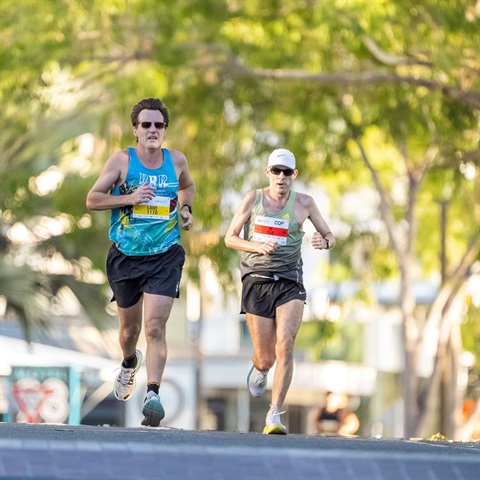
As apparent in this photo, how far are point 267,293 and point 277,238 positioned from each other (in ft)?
1.22

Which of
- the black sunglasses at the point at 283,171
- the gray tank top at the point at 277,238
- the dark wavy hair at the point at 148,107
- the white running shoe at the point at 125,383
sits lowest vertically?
the white running shoe at the point at 125,383

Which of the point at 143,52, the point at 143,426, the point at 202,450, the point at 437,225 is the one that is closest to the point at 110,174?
the point at 143,426

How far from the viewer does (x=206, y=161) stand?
83.7 feet

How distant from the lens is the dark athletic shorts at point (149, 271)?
10.9m

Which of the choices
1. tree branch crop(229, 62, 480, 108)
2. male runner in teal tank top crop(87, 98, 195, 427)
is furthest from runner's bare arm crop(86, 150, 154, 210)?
tree branch crop(229, 62, 480, 108)

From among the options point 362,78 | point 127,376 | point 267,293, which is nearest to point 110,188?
point 267,293

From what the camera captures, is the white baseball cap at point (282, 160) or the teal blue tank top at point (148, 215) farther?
the white baseball cap at point (282, 160)

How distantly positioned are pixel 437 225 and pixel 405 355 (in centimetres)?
832

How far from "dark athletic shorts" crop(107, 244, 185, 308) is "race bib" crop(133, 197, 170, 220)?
0.28m

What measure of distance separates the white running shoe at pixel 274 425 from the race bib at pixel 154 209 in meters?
1.28

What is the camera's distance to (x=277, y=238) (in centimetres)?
1128

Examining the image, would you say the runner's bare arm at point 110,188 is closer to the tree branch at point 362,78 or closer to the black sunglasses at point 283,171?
the black sunglasses at point 283,171

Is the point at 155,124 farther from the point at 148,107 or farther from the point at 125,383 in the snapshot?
the point at 125,383

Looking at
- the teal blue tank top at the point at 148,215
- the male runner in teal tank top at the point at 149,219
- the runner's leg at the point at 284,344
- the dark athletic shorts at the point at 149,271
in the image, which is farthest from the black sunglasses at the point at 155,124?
the runner's leg at the point at 284,344
